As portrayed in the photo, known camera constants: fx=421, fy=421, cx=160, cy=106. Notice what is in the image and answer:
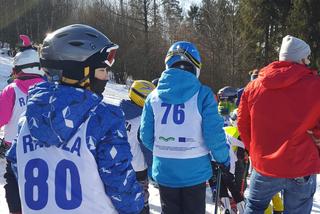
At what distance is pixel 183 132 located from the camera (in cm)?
364

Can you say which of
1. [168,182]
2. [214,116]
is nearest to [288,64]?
[214,116]

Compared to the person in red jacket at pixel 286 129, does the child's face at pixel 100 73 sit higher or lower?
higher

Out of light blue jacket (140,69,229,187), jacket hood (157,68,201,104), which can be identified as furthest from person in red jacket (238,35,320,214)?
jacket hood (157,68,201,104)

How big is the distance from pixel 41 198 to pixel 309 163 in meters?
2.20

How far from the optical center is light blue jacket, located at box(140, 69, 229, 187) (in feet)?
11.9

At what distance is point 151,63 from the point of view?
33406 millimetres

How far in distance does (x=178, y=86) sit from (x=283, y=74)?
2.89 feet

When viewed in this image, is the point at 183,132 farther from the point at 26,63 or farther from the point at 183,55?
the point at 26,63

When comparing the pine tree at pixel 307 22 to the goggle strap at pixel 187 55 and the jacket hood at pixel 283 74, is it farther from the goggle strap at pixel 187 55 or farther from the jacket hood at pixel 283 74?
the jacket hood at pixel 283 74

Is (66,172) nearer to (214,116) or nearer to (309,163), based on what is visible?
(214,116)

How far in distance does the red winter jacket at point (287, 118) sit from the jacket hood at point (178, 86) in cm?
56

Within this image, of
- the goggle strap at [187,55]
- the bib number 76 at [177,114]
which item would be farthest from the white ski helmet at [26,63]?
the bib number 76 at [177,114]

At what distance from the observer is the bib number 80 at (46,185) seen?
2.08m

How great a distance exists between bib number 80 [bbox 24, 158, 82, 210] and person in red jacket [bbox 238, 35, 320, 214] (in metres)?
1.91
